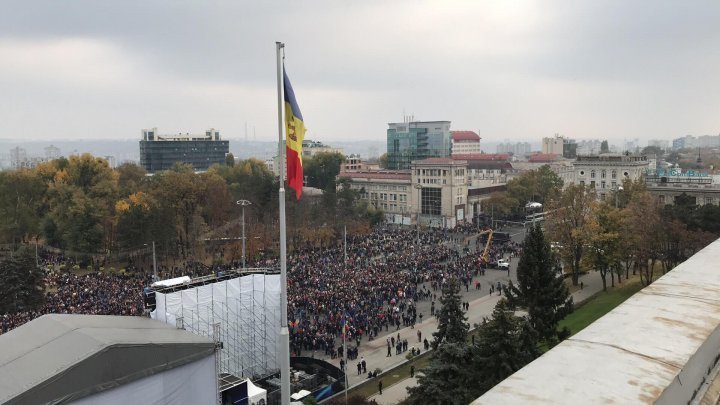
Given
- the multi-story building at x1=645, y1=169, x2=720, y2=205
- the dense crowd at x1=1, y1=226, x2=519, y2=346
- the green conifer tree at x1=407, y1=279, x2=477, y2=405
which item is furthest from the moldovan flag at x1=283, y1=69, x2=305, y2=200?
the multi-story building at x1=645, y1=169, x2=720, y2=205

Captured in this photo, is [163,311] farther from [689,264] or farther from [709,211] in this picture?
[709,211]

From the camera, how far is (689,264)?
924 centimetres

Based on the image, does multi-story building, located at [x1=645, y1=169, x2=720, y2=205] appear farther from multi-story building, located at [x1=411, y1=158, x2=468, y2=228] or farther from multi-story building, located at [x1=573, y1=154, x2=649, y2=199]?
multi-story building, located at [x1=411, y1=158, x2=468, y2=228]

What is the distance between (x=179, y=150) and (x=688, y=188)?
414 ft

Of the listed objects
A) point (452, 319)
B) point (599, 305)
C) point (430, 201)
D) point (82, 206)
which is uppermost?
point (82, 206)

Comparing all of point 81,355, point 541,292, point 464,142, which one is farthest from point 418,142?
point 81,355

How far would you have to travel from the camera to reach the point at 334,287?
34.4 metres

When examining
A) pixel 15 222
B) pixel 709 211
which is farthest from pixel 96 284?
pixel 709 211

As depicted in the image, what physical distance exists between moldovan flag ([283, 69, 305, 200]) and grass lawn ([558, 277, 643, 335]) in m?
20.0

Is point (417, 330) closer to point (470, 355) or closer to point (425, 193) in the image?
point (470, 355)

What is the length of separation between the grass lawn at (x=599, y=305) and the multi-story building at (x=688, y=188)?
20864 mm

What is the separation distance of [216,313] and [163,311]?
8.64ft

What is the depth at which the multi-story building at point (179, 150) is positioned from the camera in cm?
14688

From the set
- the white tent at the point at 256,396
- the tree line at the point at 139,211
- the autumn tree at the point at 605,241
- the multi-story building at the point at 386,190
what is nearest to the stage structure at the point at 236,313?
the white tent at the point at 256,396
